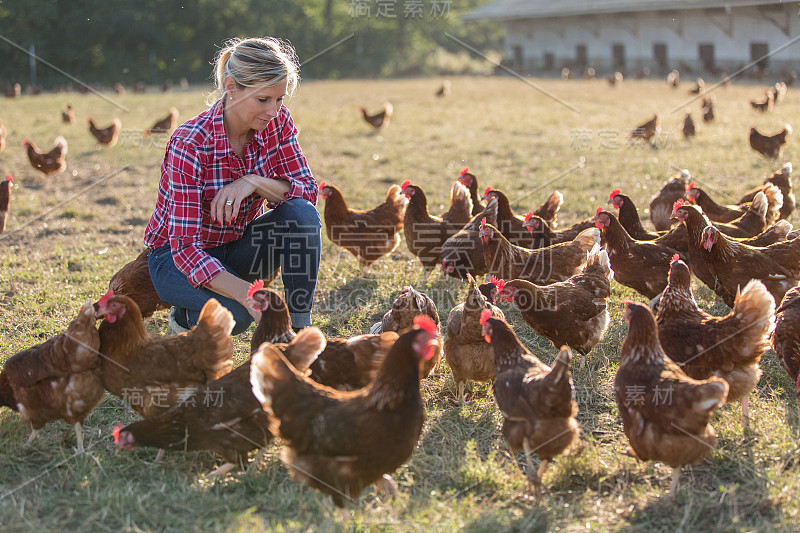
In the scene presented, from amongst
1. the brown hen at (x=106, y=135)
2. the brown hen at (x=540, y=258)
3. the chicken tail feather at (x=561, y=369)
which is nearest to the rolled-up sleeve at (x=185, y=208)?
the chicken tail feather at (x=561, y=369)

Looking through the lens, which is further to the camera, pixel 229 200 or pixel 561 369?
pixel 229 200

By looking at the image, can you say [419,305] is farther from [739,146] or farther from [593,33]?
[593,33]

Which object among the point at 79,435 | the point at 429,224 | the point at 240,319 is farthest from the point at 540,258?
the point at 79,435

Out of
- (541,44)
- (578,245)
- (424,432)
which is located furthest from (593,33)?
(424,432)

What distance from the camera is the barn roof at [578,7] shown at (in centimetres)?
2192

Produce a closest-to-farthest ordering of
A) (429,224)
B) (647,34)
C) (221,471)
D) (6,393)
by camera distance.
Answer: (221,471), (6,393), (429,224), (647,34)

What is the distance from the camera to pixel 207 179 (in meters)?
3.45

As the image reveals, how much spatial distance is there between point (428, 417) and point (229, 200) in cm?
145

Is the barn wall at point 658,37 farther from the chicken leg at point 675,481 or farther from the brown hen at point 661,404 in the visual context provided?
the chicken leg at point 675,481

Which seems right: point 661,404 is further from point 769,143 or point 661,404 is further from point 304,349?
point 769,143

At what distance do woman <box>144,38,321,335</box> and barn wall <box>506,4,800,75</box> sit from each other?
72.8 ft

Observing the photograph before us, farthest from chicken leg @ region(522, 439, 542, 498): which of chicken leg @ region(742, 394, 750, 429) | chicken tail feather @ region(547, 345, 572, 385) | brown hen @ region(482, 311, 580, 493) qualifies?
chicken leg @ region(742, 394, 750, 429)

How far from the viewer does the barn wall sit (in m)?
22.0

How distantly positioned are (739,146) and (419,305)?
827 cm
